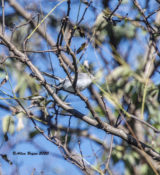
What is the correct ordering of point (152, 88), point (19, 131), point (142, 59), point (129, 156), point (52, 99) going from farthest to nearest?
point (142, 59), point (129, 156), point (152, 88), point (19, 131), point (52, 99)

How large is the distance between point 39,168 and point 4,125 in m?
1.03

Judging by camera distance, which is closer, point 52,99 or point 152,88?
point 52,99

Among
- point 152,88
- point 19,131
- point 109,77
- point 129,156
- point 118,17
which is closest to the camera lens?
point 118,17

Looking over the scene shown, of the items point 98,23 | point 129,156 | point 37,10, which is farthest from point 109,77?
point 37,10

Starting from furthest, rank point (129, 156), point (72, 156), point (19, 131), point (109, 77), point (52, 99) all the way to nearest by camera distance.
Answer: point (109, 77) < point (129, 156) < point (19, 131) < point (52, 99) < point (72, 156)

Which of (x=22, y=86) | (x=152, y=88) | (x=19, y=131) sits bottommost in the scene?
(x=19, y=131)

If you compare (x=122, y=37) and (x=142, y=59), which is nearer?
(x=122, y=37)

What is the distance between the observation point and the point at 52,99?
2068mm

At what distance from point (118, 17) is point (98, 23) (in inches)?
7.3

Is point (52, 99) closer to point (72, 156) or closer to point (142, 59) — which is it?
point (72, 156)

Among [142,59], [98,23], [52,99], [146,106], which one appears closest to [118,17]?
[98,23]

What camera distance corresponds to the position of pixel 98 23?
96.1 inches

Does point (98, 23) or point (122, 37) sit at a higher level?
point (122, 37)

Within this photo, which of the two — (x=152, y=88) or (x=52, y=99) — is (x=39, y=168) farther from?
(x=152, y=88)
